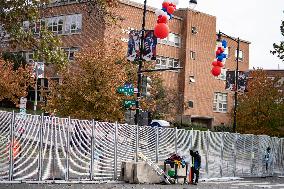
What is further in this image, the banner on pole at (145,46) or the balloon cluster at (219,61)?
the balloon cluster at (219,61)

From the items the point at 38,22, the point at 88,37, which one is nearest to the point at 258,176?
the point at 38,22

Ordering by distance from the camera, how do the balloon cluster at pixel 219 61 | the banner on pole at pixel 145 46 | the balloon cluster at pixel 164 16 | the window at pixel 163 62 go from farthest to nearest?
the window at pixel 163 62
the balloon cluster at pixel 219 61
the banner on pole at pixel 145 46
the balloon cluster at pixel 164 16

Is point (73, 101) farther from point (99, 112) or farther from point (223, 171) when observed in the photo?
point (223, 171)

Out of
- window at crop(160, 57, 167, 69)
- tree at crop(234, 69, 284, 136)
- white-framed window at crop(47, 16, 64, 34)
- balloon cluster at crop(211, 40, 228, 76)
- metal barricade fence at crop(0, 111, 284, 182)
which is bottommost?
metal barricade fence at crop(0, 111, 284, 182)

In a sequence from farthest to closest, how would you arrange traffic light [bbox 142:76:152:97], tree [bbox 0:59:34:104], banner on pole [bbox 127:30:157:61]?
1. tree [bbox 0:59:34:104]
2. traffic light [bbox 142:76:152:97]
3. banner on pole [bbox 127:30:157:61]

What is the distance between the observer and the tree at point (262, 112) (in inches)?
1849

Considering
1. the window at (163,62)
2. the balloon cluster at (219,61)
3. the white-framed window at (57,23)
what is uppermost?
the white-framed window at (57,23)

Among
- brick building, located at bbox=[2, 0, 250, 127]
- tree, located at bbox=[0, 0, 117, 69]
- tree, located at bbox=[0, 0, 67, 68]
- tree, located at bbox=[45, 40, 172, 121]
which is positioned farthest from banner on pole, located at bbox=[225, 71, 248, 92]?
tree, located at bbox=[0, 0, 67, 68]

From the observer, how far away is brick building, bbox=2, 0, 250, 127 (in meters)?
56.2

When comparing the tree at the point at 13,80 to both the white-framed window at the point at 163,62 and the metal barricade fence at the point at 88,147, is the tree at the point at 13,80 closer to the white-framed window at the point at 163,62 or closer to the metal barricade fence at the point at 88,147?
the white-framed window at the point at 163,62

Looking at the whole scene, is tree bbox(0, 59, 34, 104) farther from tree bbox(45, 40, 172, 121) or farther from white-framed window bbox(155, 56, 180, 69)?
tree bbox(45, 40, 172, 121)

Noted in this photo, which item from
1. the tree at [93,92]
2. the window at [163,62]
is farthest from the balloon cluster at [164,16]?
the window at [163,62]

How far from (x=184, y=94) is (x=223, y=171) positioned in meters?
31.8

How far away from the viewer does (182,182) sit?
76.3 ft
